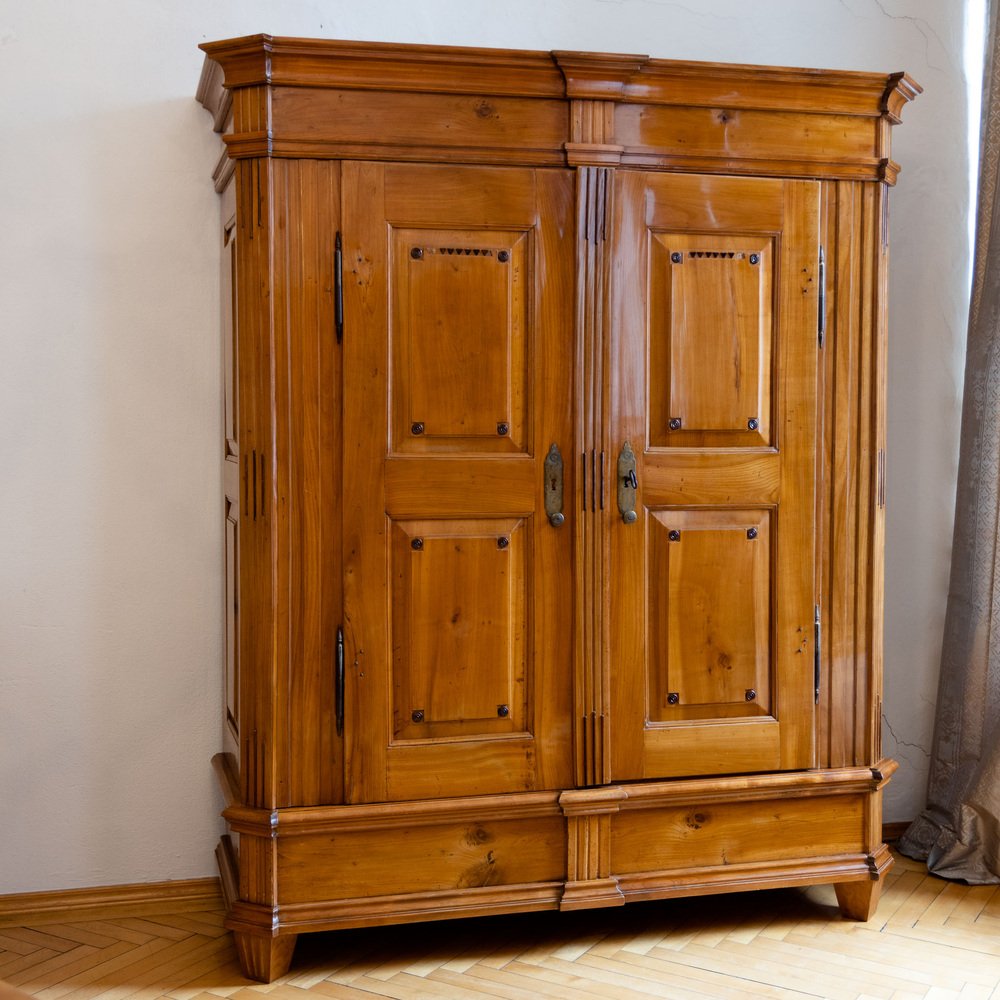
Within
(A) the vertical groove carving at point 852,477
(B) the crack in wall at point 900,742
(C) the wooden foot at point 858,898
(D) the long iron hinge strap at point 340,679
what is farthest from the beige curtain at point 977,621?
(D) the long iron hinge strap at point 340,679

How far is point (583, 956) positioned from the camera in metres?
2.44

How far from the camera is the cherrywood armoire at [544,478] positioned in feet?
7.44

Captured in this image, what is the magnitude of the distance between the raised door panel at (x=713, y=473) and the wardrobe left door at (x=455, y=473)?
0.16 metres

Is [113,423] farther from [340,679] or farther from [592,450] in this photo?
[592,450]

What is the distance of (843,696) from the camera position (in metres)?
2.56

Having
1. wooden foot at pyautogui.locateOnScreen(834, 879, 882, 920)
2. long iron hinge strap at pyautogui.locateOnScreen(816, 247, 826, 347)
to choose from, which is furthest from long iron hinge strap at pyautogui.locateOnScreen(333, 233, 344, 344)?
wooden foot at pyautogui.locateOnScreen(834, 879, 882, 920)

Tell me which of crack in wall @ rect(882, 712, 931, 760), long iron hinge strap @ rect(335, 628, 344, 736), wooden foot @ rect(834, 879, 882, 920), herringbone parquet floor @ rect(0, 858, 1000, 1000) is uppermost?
long iron hinge strap @ rect(335, 628, 344, 736)

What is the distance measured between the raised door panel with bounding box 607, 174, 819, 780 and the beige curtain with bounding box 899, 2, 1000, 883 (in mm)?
709

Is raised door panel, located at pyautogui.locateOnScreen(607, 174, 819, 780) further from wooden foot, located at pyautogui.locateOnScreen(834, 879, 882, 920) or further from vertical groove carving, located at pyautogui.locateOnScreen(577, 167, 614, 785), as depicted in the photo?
wooden foot, located at pyautogui.locateOnScreen(834, 879, 882, 920)

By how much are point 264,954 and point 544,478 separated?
3.78ft

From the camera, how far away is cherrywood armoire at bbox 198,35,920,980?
227 cm

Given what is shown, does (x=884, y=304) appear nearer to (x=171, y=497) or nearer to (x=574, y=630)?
(x=574, y=630)

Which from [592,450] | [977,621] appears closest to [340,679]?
[592,450]

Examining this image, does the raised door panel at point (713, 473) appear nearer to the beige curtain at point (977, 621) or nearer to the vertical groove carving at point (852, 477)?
the vertical groove carving at point (852, 477)
